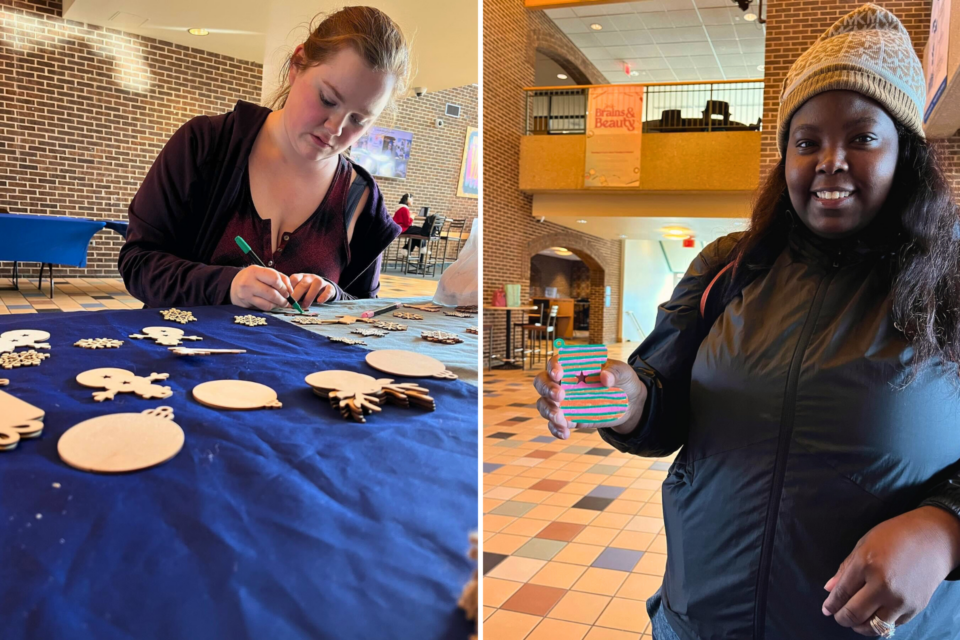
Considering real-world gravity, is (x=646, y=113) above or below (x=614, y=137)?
above

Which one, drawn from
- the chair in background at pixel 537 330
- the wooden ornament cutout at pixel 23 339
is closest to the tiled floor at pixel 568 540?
the wooden ornament cutout at pixel 23 339

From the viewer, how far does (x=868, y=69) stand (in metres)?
0.89

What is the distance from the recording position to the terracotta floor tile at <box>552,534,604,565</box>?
333 cm

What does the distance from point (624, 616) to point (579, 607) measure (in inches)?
7.3

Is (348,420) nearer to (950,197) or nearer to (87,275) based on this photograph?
(950,197)

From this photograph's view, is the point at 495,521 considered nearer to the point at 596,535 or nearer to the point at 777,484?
the point at 596,535

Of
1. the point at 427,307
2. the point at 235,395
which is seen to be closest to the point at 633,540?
the point at 427,307

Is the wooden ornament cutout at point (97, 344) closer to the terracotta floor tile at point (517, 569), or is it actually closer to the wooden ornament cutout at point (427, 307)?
the wooden ornament cutout at point (427, 307)

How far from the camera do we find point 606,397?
87 cm

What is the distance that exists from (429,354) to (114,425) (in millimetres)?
530

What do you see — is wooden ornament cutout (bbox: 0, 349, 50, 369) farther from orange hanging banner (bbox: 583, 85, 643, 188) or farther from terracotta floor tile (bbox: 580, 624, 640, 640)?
orange hanging banner (bbox: 583, 85, 643, 188)

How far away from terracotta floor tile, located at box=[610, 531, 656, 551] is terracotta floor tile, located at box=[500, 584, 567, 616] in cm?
65

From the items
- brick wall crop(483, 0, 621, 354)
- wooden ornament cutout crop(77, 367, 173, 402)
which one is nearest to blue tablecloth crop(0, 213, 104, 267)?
wooden ornament cutout crop(77, 367, 173, 402)

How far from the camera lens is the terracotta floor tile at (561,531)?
143 inches
